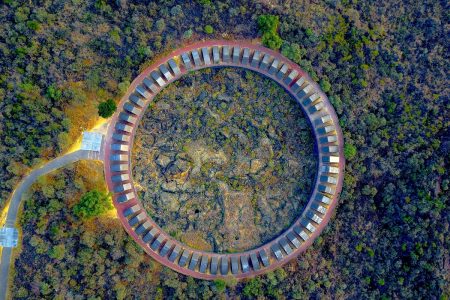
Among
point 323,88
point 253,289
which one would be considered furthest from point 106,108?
point 253,289

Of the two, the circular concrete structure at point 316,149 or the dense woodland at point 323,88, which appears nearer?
the dense woodland at point 323,88

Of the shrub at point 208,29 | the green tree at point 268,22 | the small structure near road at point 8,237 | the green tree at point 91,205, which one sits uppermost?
the green tree at point 268,22

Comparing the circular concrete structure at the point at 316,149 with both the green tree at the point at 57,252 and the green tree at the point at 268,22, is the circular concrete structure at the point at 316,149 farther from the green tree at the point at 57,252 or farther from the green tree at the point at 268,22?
the green tree at the point at 57,252

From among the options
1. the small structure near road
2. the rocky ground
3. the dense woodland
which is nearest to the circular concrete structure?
the rocky ground

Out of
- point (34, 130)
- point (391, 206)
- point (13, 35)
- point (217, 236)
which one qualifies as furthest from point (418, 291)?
point (13, 35)

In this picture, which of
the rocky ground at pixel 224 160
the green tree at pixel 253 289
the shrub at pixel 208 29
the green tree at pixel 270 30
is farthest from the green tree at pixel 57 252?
the green tree at pixel 270 30

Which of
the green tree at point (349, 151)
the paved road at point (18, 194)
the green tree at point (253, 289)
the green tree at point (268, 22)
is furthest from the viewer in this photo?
the green tree at point (268, 22)

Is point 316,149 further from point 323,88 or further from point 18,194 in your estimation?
point 18,194

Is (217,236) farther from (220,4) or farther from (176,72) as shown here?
(220,4)
